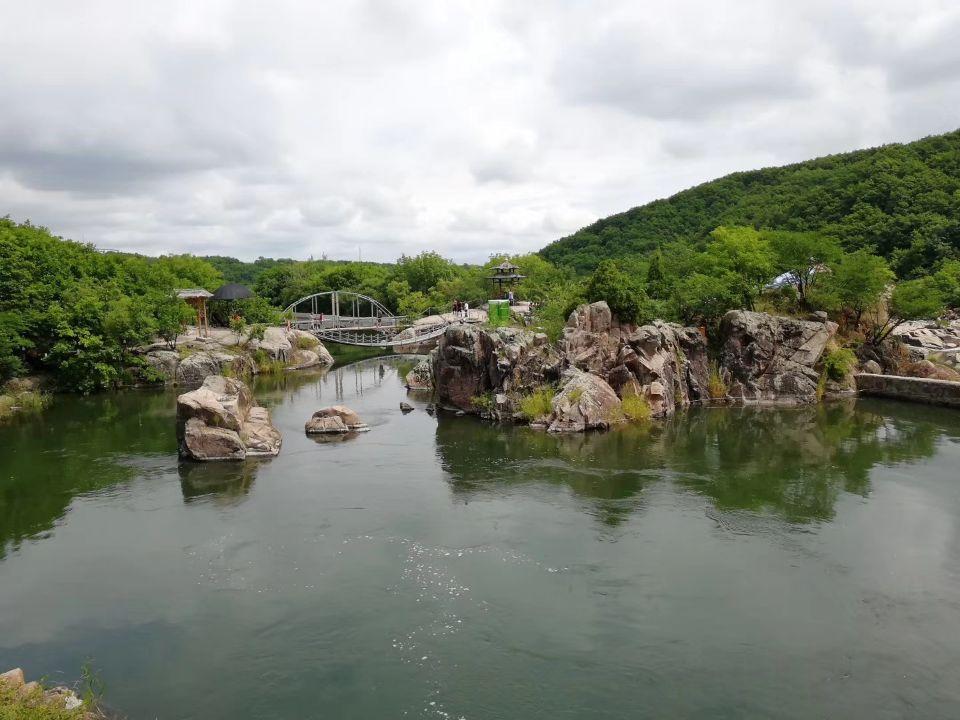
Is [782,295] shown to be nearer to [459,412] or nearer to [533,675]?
[459,412]

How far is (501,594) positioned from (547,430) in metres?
15.0

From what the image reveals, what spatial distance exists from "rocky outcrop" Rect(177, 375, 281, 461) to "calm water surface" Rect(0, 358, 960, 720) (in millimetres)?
863

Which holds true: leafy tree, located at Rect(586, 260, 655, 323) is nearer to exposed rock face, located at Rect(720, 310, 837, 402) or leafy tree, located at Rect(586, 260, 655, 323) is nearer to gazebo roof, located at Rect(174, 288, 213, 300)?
exposed rock face, located at Rect(720, 310, 837, 402)

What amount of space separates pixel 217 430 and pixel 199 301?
30039 mm

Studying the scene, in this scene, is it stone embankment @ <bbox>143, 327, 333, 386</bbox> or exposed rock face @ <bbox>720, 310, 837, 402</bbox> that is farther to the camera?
stone embankment @ <bbox>143, 327, 333, 386</bbox>

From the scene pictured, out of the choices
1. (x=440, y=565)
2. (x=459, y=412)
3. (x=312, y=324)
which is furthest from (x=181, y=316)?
(x=440, y=565)

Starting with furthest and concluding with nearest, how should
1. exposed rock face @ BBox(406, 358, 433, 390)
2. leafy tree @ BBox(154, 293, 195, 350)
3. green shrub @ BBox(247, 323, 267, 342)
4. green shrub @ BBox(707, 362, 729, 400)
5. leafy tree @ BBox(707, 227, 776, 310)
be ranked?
green shrub @ BBox(247, 323, 267, 342)
leafy tree @ BBox(154, 293, 195, 350)
exposed rock face @ BBox(406, 358, 433, 390)
leafy tree @ BBox(707, 227, 776, 310)
green shrub @ BBox(707, 362, 729, 400)

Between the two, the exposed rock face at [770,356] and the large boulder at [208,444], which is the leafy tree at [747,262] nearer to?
the exposed rock face at [770,356]

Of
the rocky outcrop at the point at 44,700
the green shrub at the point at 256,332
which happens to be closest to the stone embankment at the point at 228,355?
the green shrub at the point at 256,332

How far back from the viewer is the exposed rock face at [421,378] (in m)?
43.1

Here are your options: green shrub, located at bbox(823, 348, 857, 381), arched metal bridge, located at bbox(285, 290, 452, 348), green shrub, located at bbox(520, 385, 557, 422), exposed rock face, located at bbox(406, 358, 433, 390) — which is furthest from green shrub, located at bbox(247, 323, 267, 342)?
green shrub, located at bbox(823, 348, 857, 381)

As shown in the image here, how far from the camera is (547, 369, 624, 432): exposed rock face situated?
97.9 feet

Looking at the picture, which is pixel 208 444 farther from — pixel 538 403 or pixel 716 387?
pixel 716 387

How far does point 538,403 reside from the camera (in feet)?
102
